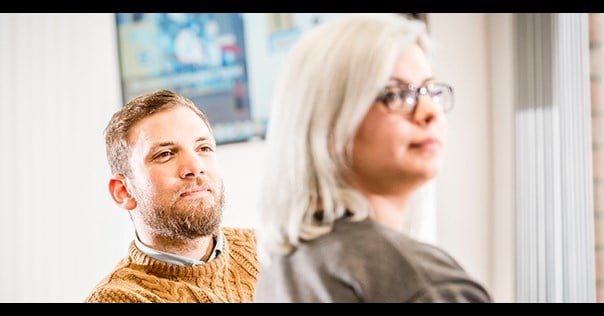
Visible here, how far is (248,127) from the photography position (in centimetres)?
216

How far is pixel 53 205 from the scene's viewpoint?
226 cm

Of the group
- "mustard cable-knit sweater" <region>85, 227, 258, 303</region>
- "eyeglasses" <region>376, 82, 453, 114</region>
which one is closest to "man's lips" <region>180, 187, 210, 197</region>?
"mustard cable-knit sweater" <region>85, 227, 258, 303</region>

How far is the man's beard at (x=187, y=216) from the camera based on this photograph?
6.99ft

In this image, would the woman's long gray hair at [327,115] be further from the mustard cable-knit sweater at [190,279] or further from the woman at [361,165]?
the mustard cable-knit sweater at [190,279]

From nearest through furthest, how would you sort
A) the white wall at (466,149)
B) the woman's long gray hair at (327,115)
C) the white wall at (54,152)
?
1. the woman's long gray hair at (327,115)
2. the white wall at (466,149)
3. the white wall at (54,152)

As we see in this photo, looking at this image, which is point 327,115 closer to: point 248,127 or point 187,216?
point 248,127

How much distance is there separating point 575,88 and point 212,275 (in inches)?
38.9

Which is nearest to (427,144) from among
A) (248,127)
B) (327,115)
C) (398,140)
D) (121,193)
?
(398,140)

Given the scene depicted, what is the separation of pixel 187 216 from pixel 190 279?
147 millimetres

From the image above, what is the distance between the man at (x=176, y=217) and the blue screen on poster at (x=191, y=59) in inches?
2.5

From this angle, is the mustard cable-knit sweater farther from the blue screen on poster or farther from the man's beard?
the blue screen on poster

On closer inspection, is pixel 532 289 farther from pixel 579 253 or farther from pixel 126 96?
pixel 126 96

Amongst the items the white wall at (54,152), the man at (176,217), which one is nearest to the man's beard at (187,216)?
the man at (176,217)

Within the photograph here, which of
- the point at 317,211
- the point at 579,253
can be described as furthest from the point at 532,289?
the point at 317,211
